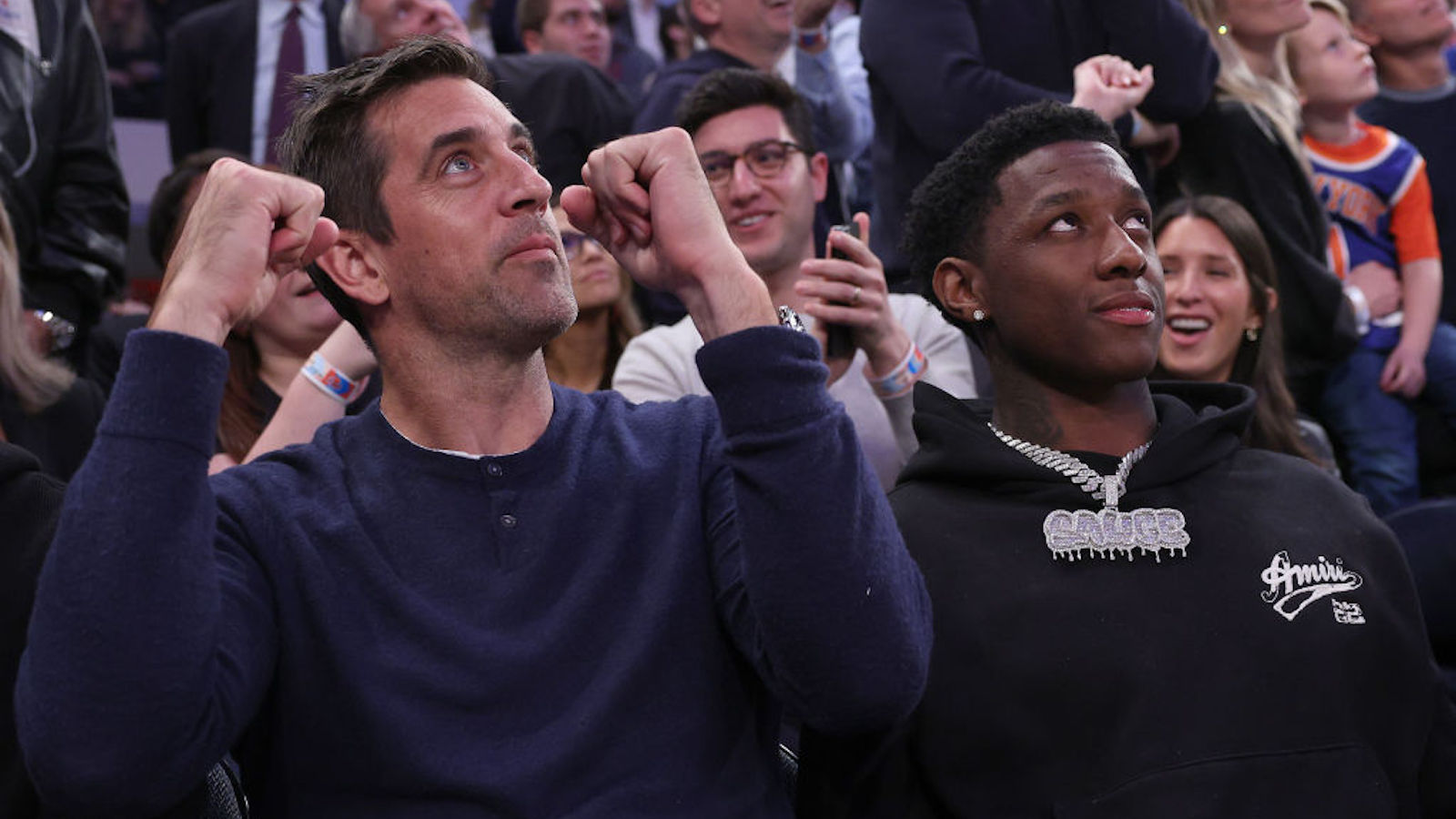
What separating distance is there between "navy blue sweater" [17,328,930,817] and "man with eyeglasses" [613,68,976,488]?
808 millimetres

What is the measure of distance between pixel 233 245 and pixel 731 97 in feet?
6.92

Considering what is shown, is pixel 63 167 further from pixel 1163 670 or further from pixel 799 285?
pixel 1163 670

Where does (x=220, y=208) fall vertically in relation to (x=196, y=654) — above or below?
above

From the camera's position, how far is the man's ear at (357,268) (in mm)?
2170

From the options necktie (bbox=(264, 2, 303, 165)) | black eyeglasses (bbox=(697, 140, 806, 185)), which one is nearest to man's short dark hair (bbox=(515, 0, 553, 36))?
necktie (bbox=(264, 2, 303, 165))

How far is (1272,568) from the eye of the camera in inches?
89.0

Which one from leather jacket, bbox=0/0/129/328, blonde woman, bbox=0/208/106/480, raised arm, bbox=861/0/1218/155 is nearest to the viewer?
blonde woman, bbox=0/208/106/480

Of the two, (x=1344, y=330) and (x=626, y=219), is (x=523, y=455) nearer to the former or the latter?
(x=626, y=219)

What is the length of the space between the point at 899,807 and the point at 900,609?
462mm

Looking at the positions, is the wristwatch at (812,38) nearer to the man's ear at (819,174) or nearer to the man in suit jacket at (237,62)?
the man's ear at (819,174)

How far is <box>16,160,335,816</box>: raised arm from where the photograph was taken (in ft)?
5.52

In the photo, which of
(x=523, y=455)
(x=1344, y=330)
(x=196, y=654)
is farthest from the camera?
(x=1344, y=330)

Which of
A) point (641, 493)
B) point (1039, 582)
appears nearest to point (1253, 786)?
point (1039, 582)

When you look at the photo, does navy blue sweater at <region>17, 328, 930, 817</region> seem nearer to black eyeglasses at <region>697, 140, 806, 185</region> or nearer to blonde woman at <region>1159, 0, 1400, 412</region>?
black eyeglasses at <region>697, 140, 806, 185</region>
